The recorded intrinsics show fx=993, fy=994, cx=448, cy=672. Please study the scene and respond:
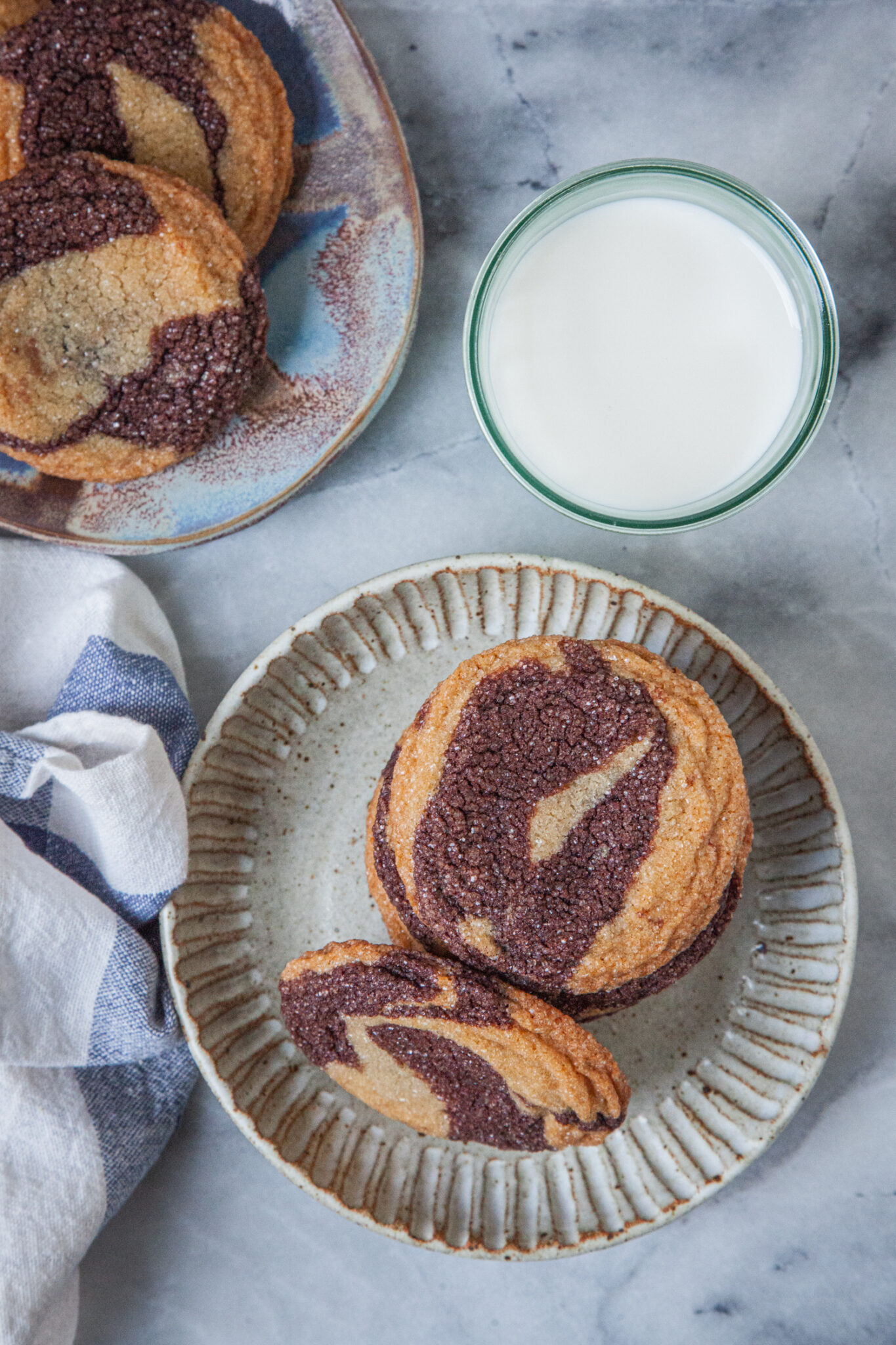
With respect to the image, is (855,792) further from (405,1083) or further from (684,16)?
(684,16)

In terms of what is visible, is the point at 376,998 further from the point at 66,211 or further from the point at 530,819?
the point at 66,211

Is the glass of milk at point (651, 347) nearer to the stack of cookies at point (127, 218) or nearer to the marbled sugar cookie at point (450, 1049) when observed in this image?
the stack of cookies at point (127, 218)

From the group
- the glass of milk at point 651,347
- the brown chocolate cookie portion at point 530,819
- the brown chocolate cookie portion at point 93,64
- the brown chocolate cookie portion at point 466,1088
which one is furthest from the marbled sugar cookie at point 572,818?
the brown chocolate cookie portion at point 93,64

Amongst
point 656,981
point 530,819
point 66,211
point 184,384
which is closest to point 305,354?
point 184,384

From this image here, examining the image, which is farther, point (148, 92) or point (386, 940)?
point (386, 940)

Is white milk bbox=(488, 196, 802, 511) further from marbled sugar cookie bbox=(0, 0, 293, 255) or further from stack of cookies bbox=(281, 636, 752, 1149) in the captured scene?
marbled sugar cookie bbox=(0, 0, 293, 255)

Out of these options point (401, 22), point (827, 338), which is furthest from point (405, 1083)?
point (401, 22)
